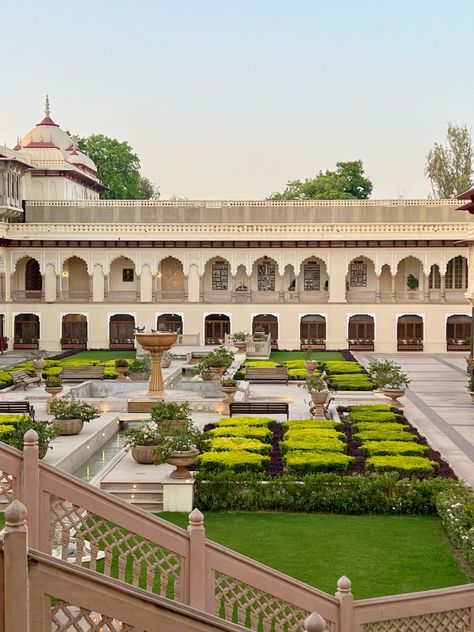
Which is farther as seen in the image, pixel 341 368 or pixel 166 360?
pixel 166 360

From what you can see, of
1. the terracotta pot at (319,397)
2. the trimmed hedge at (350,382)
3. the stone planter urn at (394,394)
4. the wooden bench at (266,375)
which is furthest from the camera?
the wooden bench at (266,375)

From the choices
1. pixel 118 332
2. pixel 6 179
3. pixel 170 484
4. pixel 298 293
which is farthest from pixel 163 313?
pixel 170 484

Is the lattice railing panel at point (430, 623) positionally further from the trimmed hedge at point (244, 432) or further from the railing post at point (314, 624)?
the trimmed hedge at point (244, 432)

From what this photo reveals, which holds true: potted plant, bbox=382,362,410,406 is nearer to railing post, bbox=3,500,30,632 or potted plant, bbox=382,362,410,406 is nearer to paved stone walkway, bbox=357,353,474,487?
paved stone walkway, bbox=357,353,474,487

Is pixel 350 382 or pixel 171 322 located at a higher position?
pixel 171 322

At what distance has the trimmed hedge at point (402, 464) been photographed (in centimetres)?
1575

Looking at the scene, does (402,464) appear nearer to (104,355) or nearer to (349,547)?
(349,547)

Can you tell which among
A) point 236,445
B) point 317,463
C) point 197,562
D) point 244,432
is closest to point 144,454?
point 236,445

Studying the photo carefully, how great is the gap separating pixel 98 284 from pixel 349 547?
36.9 m

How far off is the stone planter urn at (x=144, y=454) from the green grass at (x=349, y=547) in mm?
2568

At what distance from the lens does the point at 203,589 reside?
26.2ft

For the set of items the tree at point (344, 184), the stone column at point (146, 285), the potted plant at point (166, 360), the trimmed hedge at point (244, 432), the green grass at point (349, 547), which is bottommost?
the green grass at point (349, 547)

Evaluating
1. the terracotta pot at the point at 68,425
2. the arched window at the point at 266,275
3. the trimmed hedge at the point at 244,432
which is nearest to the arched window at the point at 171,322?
the arched window at the point at 266,275

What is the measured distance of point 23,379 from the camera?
29953 millimetres
